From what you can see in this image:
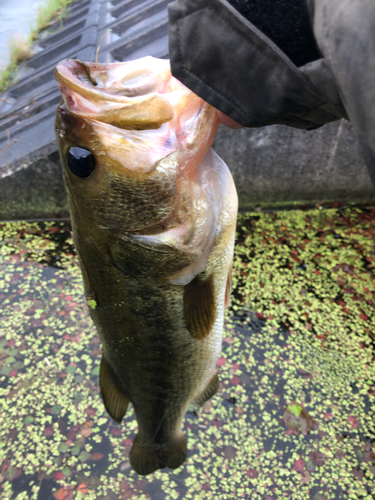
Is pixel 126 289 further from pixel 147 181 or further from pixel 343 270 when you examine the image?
pixel 343 270

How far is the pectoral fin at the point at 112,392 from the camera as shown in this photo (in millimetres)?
1492

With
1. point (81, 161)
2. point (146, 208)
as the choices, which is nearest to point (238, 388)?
point (146, 208)

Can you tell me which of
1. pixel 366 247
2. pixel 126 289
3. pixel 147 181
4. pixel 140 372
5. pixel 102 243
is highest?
pixel 147 181

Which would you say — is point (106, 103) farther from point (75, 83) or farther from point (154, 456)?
point (154, 456)

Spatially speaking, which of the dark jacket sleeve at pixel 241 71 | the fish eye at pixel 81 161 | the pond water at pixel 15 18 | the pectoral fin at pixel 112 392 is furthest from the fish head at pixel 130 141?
the pond water at pixel 15 18

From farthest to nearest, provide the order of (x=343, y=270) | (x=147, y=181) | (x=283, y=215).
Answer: (x=283, y=215) → (x=343, y=270) → (x=147, y=181)

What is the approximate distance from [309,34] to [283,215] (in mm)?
3138

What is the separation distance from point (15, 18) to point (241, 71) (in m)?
7.04

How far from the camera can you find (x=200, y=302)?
1.18 m

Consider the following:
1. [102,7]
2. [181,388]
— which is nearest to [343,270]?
[181,388]

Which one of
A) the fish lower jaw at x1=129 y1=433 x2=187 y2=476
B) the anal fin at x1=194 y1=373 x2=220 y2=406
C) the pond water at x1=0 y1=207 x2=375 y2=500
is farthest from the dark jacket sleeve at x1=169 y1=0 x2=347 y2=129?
the pond water at x1=0 y1=207 x2=375 y2=500

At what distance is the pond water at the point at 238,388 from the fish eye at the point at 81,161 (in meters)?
1.78

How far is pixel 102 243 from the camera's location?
106cm

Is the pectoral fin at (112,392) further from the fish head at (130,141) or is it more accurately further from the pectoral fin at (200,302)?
the fish head at (130,141)
